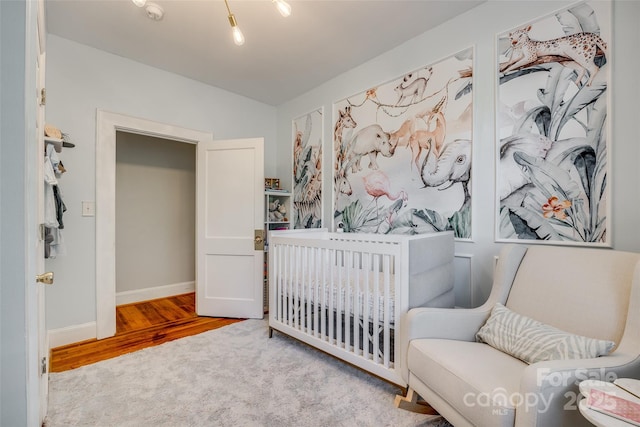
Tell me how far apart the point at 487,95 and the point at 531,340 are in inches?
63.0

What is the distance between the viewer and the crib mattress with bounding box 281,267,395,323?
5.59ft

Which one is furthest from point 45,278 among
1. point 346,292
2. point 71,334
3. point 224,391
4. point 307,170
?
point 307,170

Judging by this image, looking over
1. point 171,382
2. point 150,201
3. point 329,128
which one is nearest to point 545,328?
point 171,382

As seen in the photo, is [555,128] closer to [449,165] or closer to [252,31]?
[449,165]

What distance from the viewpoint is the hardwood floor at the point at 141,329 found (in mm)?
2145

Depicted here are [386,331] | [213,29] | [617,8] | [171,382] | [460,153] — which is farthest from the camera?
[213,29]

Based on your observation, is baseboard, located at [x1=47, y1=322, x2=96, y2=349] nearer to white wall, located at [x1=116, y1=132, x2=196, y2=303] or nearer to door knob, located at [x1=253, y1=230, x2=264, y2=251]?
white wall, located at [x1=116, y1=132, x2=196, y2=303]

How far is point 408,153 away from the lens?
243 centimetres

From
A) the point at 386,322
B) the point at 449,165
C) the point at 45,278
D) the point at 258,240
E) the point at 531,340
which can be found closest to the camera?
the point at 45,278

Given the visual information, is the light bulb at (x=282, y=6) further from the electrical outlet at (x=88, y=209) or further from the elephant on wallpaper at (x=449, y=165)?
the electrical outlet at (x=88, y=209)

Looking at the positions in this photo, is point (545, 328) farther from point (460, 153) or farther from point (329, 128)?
point (329, 128)

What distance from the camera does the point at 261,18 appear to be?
215cm

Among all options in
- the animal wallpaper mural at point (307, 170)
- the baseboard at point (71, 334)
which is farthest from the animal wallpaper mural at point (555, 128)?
the baseboard at point (71, 334)

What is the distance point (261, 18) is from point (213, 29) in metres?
0.44
